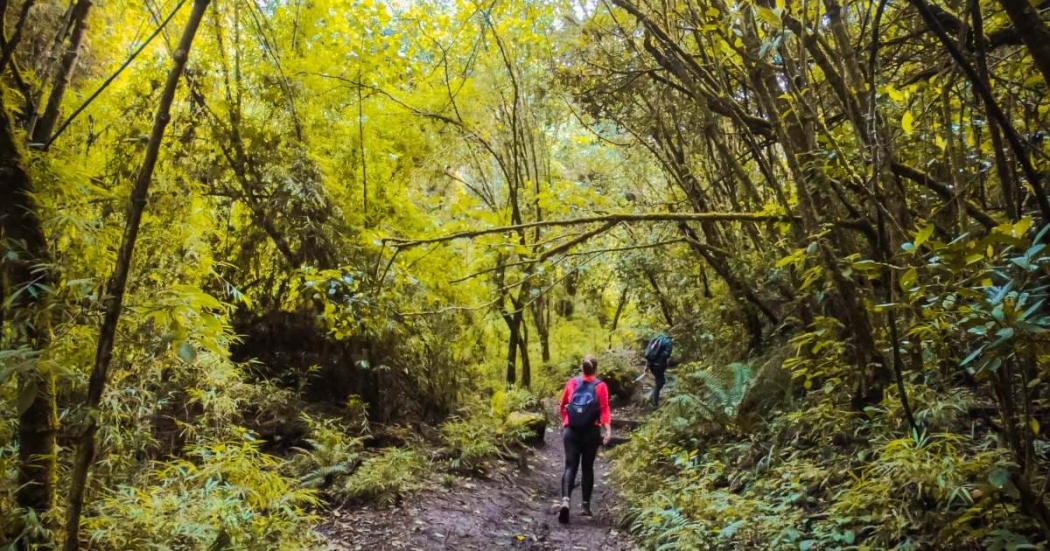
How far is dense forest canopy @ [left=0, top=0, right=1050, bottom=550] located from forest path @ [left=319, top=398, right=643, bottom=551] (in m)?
0.26

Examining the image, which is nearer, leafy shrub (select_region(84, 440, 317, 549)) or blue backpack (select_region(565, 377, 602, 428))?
leafy shrub (select_region(84, 440, 317, 549))

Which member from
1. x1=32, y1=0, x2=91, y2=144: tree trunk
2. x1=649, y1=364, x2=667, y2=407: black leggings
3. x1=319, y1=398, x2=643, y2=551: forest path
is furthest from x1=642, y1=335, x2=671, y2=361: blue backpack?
x1=32, y1=0, x2=91, y2=144: tree trunk

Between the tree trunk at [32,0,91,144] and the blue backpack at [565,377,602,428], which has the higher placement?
the tree trunk at [32,0,91,144]

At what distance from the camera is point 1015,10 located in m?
1.56

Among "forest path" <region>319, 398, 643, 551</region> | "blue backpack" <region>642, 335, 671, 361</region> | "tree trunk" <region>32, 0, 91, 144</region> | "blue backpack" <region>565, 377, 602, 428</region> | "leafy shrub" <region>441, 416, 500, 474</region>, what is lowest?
"forest path" <region>319, 398, 643, 551</region>

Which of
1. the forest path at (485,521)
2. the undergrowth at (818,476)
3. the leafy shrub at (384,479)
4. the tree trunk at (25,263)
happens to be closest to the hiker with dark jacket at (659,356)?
the undergrowth at (818,476)

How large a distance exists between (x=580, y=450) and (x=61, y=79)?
5.37 metres

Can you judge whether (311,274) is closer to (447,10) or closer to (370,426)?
(370,426)

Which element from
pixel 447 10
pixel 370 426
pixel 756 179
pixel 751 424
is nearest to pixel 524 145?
pixel 447 10

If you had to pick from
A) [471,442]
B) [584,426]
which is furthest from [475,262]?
[471,442]

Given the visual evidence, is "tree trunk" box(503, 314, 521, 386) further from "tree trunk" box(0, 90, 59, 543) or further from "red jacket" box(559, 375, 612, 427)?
"tree trunk" box(0, 90, 59, 543)

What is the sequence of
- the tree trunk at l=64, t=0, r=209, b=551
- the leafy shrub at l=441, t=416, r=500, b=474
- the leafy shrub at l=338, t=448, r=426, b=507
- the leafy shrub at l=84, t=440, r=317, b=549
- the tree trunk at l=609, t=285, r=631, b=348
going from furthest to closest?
the tree trunk at l=609, t=285, r=631, b=348, the leafy shrub at l=441, t=416, r=500, b=474, the leafy shrub at l=338, t=448, r=426, b=507, the leafy shrub at l=84, t=440, r=317, b=549, the tree trunk at l=64, t=0, r=209, b=551

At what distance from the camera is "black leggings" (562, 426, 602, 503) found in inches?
236

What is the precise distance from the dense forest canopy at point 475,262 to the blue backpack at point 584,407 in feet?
3.32
